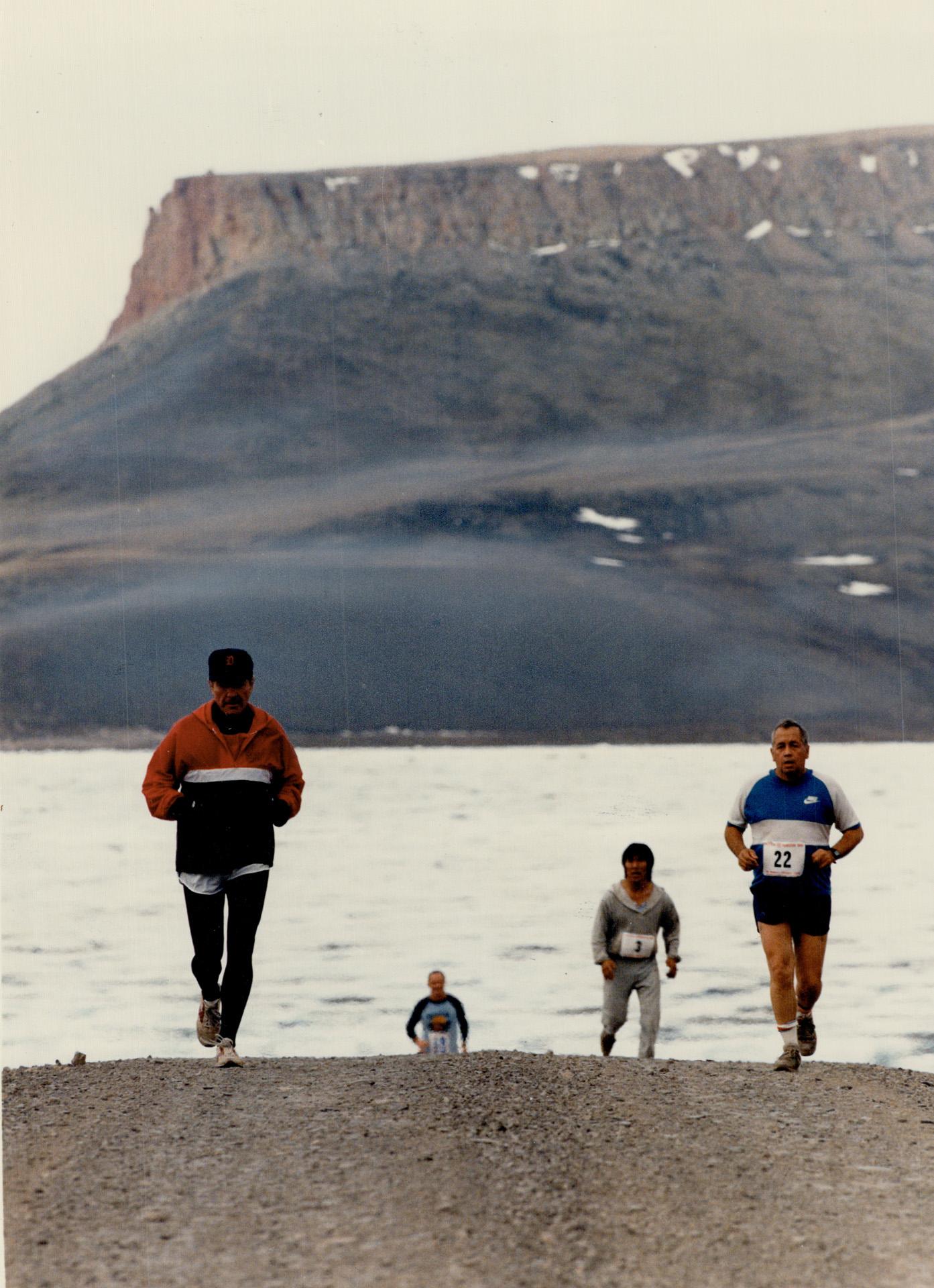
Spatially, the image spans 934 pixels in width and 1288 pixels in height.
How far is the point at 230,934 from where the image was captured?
25.3 feet

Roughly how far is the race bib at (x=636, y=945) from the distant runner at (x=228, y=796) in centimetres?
240

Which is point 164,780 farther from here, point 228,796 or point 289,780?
point 289,780

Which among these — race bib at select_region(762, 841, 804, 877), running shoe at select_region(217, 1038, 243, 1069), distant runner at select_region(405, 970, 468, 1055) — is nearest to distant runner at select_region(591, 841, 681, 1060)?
race bib at select_region(762, 841, 804, 877)

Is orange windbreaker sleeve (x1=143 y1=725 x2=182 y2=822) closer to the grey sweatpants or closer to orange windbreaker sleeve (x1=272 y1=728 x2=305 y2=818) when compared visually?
orange windbreaker sleeve (x1=272 y1=728 x2=305 y2=818)

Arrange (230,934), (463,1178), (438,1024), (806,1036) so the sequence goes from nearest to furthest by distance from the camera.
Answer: (463,1178) < (230,934) < (806,1036) < (438,1024)

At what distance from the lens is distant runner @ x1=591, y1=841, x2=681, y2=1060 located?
912cm

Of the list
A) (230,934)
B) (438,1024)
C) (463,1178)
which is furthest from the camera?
(438,1024)

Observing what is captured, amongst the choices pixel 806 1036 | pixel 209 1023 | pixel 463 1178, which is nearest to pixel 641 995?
pixel 806 1036

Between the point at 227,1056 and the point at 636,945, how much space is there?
233 cm

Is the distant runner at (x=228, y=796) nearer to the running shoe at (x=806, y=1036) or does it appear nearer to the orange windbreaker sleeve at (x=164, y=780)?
the orange windbreaker sleeve at (x=164, y=780)

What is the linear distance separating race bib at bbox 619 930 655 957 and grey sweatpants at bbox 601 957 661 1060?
0.31ft

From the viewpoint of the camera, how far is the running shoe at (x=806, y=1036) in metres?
8.57

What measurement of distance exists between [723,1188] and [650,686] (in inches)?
5033

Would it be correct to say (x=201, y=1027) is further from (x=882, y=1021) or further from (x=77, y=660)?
(x=77, y=660)
